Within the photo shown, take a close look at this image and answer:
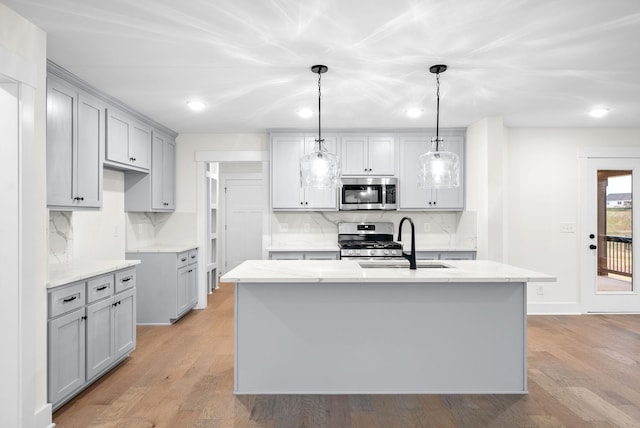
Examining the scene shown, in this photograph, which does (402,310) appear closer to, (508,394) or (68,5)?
(508,394)

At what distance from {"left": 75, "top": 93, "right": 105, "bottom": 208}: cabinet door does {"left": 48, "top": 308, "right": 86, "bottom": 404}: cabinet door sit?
3.21ft

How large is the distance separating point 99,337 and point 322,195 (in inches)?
112

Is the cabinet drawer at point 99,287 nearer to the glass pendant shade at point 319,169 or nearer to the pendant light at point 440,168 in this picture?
the glass pendant shade at point 319,169

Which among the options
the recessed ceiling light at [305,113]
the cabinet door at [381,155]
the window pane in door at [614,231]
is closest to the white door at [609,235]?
the window pane in door at [614,231]

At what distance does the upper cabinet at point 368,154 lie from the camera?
5.06 meters

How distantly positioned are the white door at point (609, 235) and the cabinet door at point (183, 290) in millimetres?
4788

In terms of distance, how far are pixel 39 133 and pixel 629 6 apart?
330 centimetres

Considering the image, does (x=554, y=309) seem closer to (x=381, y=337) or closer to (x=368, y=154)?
(x=368, y=154)

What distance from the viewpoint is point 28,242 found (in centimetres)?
226

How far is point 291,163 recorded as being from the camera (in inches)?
199

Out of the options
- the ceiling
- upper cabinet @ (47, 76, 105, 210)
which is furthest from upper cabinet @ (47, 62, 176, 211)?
the ceiling

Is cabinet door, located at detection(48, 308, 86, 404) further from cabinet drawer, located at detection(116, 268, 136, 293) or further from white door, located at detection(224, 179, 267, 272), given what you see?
white door, located at detection(224, 179, 267, 272)

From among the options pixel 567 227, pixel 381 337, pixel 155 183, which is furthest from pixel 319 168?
pixel 567 227

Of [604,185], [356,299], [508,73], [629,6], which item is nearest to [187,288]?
[356,299]
